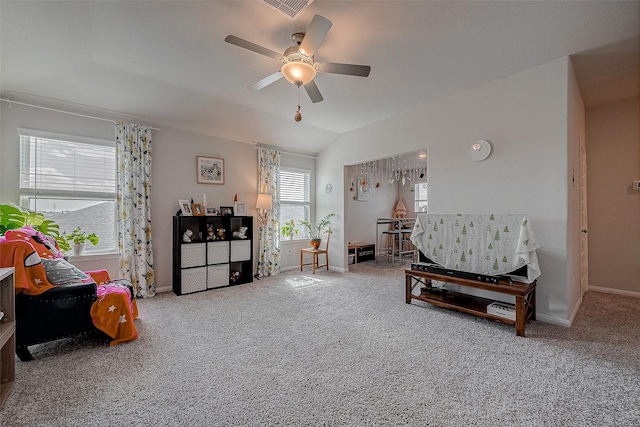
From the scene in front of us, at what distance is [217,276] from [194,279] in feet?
1.15

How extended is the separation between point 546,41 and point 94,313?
15.7 ft

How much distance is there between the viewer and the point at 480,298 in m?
3.22

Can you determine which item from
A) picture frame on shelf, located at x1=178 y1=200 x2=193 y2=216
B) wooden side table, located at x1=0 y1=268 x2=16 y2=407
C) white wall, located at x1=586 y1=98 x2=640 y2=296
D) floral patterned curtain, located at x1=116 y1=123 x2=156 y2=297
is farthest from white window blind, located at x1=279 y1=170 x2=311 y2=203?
white wall, located at x1=586 y1=98 x2=640 y2=296

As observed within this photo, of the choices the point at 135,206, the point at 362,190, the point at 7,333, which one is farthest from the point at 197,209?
the point at 362,190

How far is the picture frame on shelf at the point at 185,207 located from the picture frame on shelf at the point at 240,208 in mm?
743

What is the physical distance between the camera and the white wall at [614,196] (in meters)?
3.75

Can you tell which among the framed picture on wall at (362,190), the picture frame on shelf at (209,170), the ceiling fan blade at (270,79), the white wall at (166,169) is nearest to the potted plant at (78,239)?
the white wall at (166,169)

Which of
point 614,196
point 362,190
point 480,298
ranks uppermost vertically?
point 362,190

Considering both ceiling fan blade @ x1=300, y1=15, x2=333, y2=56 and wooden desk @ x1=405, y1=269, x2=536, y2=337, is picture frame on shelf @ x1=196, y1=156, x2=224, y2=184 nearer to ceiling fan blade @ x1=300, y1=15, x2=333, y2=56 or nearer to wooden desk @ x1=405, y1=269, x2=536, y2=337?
ceiling fan blade @ x1=300, y1=15, x2=333, y2=56

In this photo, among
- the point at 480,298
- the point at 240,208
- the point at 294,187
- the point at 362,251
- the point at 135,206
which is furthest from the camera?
the point at 362,251

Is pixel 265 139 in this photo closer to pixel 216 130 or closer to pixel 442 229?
pixel 216 130

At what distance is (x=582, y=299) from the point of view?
11.8 ft

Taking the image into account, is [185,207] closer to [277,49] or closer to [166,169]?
[166,169]

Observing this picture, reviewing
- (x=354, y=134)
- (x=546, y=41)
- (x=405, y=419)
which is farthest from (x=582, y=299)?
(x=354, y=134)
